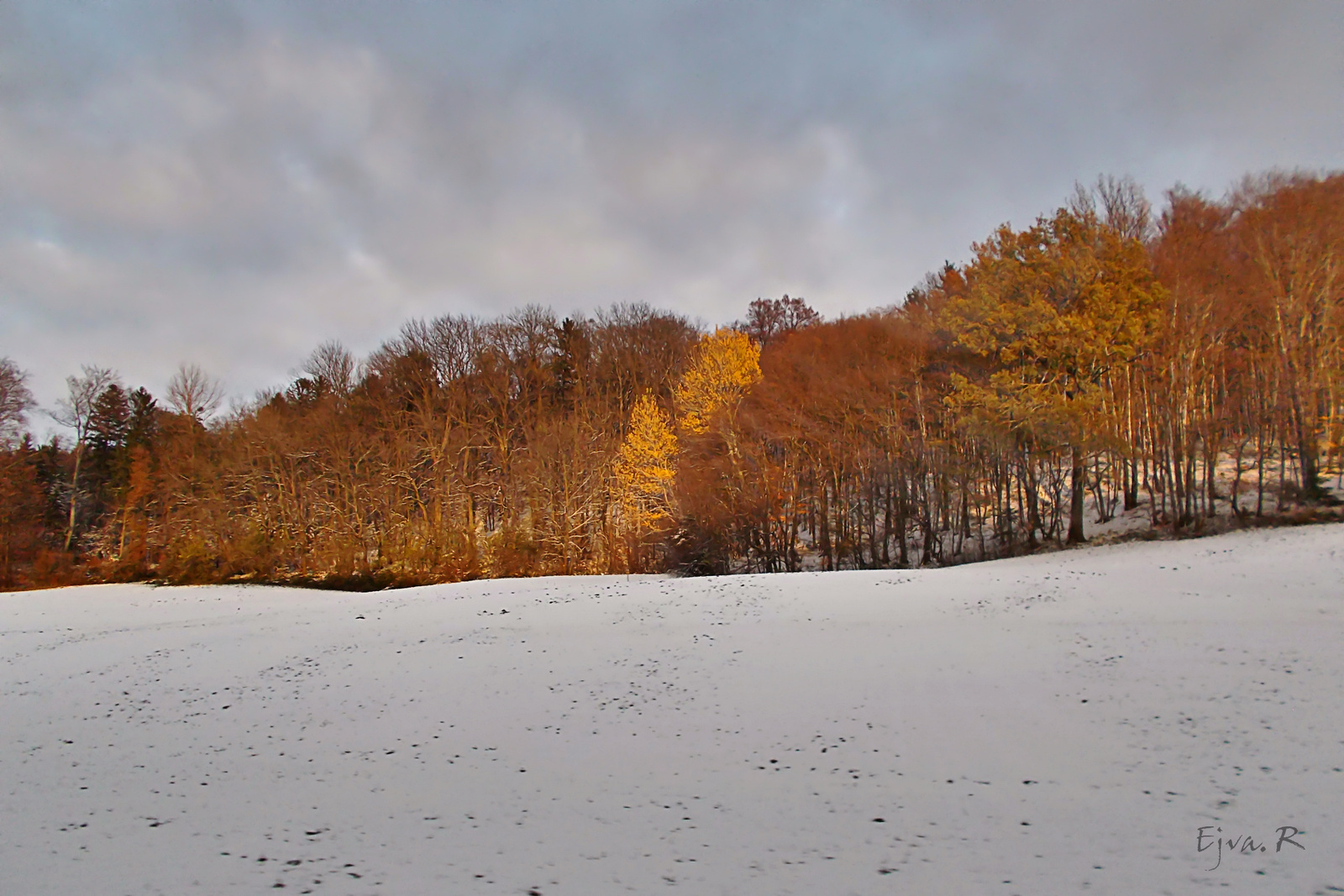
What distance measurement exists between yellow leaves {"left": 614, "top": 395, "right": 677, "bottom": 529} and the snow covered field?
17.4 metres

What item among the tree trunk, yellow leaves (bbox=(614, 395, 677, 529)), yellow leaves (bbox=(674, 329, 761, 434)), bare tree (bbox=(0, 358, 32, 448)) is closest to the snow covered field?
the tree trunk

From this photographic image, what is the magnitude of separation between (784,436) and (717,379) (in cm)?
527

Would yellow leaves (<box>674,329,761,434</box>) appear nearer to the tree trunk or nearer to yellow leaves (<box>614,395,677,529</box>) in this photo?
yellow leaves (<box>614,395,677,529</box>)

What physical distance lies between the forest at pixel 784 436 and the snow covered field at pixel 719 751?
1049 centimetres

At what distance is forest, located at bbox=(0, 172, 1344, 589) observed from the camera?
24719mm

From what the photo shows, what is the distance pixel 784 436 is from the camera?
107ft

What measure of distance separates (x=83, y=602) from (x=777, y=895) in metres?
36.8

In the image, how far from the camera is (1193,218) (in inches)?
1120

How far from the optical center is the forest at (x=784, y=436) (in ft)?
81.1

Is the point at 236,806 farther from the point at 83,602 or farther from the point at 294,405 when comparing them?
the point at 294,405

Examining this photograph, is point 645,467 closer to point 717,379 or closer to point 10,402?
point 717,379

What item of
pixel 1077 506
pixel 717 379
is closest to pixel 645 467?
pixel 717 379

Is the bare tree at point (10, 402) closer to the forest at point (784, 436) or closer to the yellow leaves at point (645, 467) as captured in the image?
the forest at point (784, 436)

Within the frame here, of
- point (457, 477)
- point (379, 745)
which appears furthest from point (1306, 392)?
point (457, 477)
